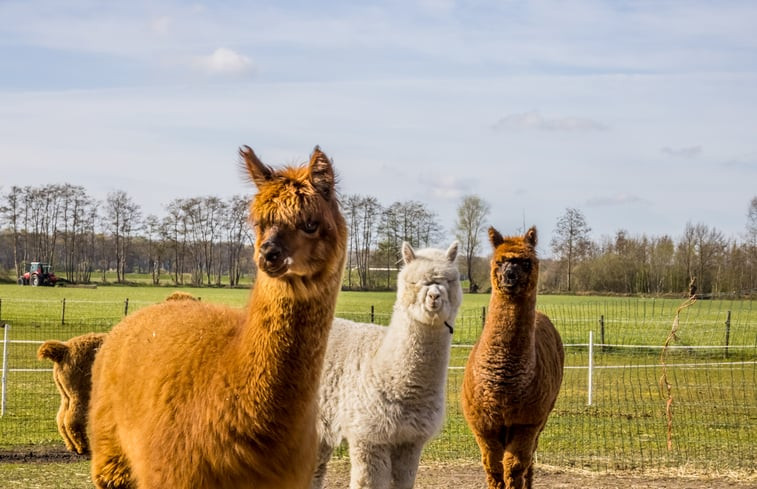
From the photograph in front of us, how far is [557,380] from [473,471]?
7.59 feet

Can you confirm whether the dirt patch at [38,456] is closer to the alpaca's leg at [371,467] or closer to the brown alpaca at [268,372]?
the alpaca's leg at [371,467]


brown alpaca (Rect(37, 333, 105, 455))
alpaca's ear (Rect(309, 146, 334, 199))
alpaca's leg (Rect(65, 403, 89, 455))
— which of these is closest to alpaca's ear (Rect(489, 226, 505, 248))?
alpaca's ear (Rect(309, 146, 334, 199))

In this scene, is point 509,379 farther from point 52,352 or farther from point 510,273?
point 52,352

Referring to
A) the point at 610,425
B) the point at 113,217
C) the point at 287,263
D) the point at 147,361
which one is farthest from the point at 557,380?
the point at 113,217

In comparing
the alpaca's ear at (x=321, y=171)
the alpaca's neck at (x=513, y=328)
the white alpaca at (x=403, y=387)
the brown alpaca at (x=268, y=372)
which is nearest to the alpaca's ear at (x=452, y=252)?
the white alpaca at (x=403, y=387)

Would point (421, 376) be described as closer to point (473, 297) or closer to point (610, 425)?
point (610, 425)

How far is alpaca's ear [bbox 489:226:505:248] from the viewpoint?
7491mm

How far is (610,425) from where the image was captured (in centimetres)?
1414

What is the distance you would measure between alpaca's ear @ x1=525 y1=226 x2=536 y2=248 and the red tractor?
62.6 meters

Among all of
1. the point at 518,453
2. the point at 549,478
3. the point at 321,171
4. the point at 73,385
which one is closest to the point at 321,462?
the point at 518,453

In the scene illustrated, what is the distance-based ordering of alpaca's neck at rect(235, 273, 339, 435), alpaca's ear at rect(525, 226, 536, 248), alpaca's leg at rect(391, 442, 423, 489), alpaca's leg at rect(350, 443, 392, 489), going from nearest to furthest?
alpaca's neck at rect(235, 273, 339, 435), alpaca's leg at rect(350, 443, 392, 489), alpaca's leg at rect(391, 442, 423, 489), alpaca's ear at rect(525, 226, 536, 248)

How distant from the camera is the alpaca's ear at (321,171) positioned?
3824 mm

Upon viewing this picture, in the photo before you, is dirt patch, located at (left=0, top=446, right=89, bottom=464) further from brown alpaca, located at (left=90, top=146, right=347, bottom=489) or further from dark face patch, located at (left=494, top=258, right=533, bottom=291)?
brown alpaca, located at (left=90, top=146, right=347, bottom=489)

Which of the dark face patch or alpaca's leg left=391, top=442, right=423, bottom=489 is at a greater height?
the dark face patch
